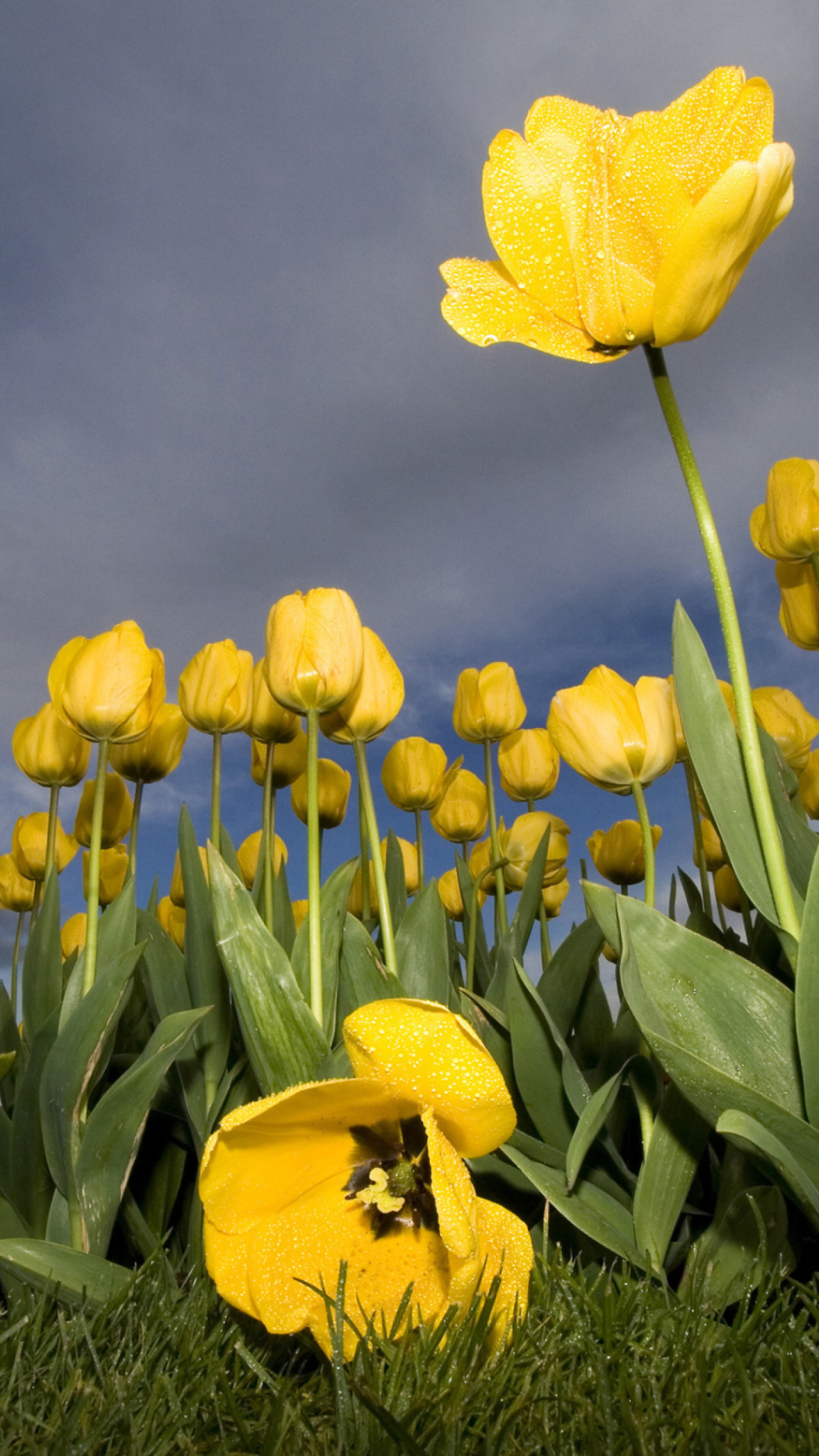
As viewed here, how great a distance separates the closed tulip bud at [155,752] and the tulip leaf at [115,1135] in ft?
2.68

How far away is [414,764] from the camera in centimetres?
269

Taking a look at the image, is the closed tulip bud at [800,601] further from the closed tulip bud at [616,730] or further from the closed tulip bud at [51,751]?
the closed tulip bud at [51,751]

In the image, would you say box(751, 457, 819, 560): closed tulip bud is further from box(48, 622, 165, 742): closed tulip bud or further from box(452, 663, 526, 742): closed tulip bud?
box(48, 622, 165, 742): closed tulip bud

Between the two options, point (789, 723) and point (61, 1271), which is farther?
point (789, 723)

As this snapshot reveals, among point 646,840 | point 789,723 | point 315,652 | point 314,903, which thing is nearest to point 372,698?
point 315,652

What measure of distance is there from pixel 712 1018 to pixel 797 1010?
108 mm

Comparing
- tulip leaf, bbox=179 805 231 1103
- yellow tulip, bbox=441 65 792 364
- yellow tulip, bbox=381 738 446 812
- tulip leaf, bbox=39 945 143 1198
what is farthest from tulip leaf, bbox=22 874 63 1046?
yellow tulip, bbox=441 65 792 364

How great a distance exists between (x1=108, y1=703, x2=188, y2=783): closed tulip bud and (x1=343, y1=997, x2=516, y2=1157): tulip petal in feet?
4.46

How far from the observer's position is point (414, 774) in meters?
2.68

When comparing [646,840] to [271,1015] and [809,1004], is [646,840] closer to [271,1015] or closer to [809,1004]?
[809,1004]

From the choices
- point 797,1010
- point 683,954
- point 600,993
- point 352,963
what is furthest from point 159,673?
point 797,1010

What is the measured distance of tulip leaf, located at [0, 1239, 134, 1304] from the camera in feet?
3.80

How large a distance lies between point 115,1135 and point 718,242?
1367mm

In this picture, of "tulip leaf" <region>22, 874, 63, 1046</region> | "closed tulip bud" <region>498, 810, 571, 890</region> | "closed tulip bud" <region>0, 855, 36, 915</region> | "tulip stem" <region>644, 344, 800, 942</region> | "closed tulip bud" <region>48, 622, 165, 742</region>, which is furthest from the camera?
"closed tulip bud" <region>0, 855, 36, 915</region>
